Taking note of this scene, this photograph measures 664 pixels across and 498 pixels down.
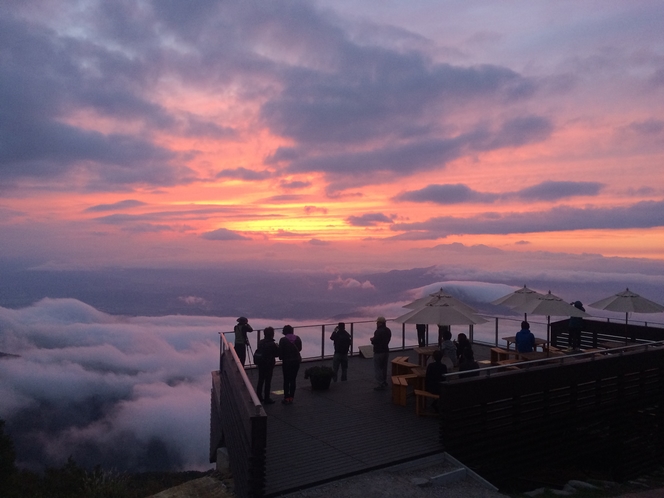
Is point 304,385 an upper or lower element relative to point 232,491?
upper

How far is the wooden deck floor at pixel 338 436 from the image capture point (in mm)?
8750

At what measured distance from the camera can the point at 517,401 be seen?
10.8 meters

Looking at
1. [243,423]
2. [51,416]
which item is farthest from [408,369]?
[51,416]

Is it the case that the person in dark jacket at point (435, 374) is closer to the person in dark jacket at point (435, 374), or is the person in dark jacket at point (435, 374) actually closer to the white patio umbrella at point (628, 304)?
the person in dark jacket at point (435, 374)

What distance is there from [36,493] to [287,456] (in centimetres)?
3173

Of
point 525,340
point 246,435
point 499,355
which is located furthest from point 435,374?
point 499,355

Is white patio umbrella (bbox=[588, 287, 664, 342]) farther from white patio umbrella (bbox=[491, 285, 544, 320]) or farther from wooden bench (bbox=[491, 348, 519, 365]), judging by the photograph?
wooden bench (bbox=[491, 348, 519, 365])

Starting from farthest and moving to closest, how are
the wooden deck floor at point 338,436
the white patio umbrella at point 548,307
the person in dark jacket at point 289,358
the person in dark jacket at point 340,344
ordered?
1. the white patio umbrella at point 548,307
2. the person in dark jacket at point 340,344
3. the person in dark jacket at point 289,358
4. the wooden deck floor at point 338,436

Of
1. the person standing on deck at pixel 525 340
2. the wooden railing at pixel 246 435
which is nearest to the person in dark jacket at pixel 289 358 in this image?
the wooden railing at pixel 246 435

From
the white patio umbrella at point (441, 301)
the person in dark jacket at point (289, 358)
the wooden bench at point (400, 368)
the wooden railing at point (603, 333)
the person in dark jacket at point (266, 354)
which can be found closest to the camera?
the person in dark jacket at point (266, 354)

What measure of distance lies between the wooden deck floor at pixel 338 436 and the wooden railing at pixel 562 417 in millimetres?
939

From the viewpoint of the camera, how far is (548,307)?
15.5 meters

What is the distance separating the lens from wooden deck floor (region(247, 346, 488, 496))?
875 centimetres

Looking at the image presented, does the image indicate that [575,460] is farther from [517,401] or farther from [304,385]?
[304,385]
